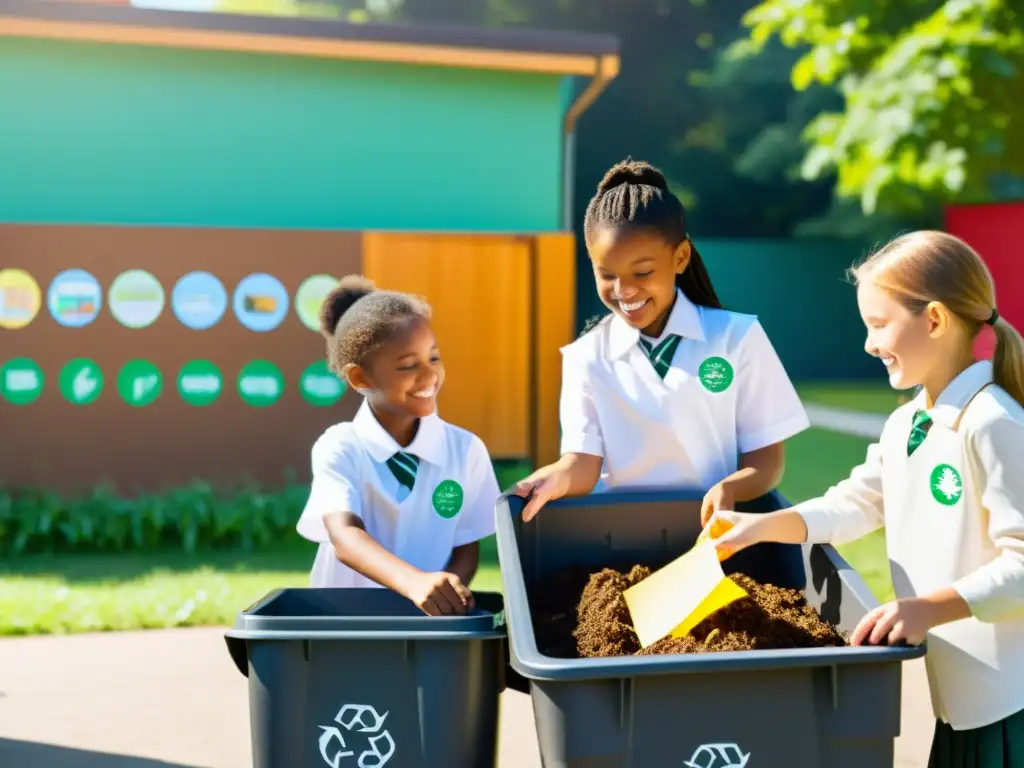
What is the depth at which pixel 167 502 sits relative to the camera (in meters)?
7.65

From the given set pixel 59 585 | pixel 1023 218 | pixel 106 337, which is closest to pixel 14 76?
pixel 106 337

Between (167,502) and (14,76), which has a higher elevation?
(14,76)

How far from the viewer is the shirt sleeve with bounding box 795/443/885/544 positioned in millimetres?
2236

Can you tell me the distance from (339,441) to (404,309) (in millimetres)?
351

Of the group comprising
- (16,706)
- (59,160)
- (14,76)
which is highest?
(14,76)

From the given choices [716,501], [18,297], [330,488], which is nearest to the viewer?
[716,501]

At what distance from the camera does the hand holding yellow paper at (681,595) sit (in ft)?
6.15

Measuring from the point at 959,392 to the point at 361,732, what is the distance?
1226 millimetres

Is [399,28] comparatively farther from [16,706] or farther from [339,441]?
[339,441]

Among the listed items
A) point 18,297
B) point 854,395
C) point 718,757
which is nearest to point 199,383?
point 18,297

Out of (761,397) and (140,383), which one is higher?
(140,383)

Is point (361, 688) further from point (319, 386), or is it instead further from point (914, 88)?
point (914, 88)

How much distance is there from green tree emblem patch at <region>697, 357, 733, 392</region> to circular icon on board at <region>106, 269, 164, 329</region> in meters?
6.60

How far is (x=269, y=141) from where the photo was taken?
32.1ft
